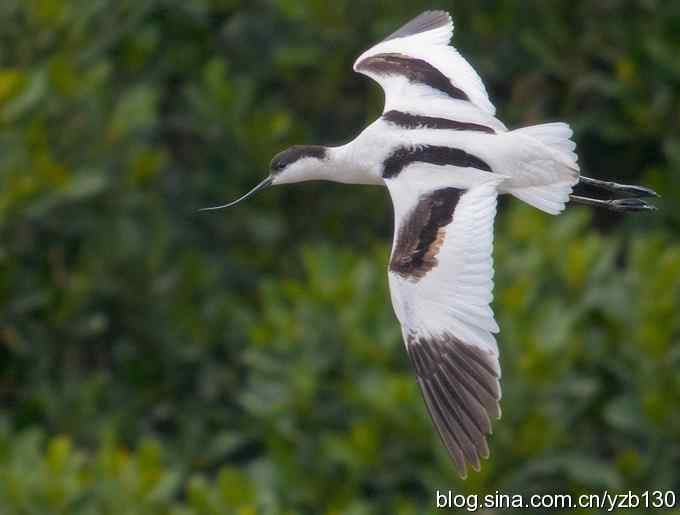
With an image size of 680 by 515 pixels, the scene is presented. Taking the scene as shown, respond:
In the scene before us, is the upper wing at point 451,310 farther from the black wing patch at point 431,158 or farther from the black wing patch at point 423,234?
the black wing patch at point 431,158

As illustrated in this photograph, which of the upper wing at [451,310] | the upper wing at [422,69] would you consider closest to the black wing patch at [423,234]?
the upper wing at [451,310]

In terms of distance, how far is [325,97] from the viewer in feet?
35.1

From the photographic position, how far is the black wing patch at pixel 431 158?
21.0ft

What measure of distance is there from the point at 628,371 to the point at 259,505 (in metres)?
1.75

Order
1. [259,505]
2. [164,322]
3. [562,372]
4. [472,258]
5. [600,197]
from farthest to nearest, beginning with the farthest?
[164,322] → [562,372] → [259,505] → [600,197] → [472,258]

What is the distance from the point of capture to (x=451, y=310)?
611cm

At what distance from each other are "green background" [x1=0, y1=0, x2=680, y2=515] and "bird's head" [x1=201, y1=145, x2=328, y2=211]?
130cm

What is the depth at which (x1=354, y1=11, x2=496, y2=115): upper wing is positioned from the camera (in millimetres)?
6918

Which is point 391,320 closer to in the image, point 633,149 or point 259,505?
point 259,505

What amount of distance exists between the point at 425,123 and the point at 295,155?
63cm

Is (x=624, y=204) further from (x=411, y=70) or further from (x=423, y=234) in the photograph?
(x=423, y=234)

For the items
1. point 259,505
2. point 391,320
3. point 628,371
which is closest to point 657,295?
point 628,371

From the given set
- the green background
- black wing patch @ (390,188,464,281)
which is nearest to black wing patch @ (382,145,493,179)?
black wing patch @ (390,188,464,281)

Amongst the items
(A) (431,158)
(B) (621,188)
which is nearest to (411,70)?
(A) (431,158)
